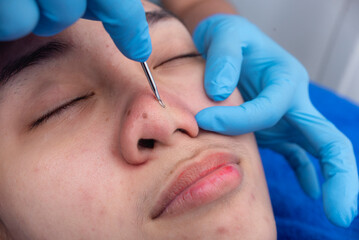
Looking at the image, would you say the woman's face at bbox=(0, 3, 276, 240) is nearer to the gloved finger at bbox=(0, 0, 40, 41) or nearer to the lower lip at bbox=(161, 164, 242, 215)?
the lower lip at bbox=(161, 164, 242, 215)

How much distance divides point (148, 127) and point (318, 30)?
168 cm

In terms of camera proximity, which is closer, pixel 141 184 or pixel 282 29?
pixel 141 184

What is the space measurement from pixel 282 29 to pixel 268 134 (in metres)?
1.03

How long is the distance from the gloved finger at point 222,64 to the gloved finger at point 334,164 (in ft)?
0.87

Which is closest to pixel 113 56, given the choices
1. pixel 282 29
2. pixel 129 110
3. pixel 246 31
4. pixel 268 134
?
pixel 129 110

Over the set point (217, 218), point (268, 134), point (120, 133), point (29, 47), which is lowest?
point (268, 134)

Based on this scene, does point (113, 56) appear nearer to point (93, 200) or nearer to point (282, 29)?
point (93, 200)

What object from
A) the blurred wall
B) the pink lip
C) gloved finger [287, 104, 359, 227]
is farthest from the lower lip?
the blurred wall

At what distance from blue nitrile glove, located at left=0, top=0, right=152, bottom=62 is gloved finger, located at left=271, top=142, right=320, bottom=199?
823 mm

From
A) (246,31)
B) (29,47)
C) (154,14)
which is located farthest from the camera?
(246,31)

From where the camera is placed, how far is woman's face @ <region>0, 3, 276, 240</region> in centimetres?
68

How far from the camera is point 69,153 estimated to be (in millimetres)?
709

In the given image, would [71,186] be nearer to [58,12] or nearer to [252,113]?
[58,12]

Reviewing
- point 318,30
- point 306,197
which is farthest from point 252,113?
point 318,30
